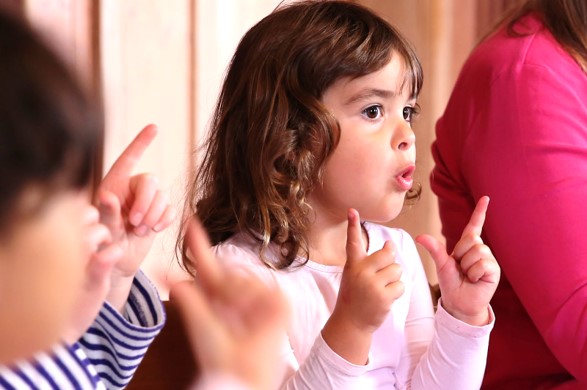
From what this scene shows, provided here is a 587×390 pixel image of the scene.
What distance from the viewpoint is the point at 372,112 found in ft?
4.11

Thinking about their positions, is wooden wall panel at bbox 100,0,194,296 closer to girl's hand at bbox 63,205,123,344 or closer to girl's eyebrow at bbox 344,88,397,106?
girl's eyebrow at bbox 344,88,397,106

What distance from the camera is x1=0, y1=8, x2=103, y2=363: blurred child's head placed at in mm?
506

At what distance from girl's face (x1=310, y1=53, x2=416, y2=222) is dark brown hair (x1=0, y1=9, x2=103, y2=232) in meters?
0.72

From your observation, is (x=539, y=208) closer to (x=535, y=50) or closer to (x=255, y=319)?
(x=535, y=50)

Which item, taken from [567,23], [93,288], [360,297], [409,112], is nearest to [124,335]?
[93,288]

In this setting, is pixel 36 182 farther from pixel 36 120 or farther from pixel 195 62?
pixel 195 62

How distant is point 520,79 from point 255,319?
0.75 meters

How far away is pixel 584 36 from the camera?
1329 mm

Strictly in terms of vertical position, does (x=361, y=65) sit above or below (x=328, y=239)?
above

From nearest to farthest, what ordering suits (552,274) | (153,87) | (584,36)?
(552,274) < (584,36) < (153,87)

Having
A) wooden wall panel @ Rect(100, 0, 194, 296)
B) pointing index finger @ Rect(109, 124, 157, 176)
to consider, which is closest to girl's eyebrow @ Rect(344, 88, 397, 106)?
pointing index finger @ Rect(109, 124, 157, 176)

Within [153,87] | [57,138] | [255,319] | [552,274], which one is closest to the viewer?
[57,138]

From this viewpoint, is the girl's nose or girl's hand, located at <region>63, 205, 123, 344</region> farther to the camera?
the girl's nose

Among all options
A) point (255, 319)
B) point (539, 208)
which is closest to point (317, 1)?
point (539, 208)
